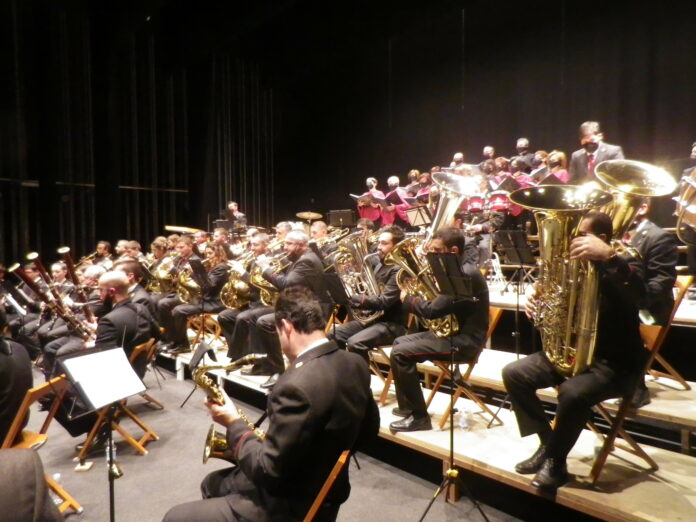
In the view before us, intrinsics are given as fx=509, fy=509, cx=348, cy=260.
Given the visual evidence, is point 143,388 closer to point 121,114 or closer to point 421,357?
point 421,357

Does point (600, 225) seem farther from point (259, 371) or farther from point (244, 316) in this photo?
point (244, 316)

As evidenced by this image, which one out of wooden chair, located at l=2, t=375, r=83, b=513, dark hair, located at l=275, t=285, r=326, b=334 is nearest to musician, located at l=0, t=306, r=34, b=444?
wooden chair, located at l=2, t=375, r=83, b=513

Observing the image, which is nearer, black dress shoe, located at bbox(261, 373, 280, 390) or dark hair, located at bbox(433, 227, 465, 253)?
dark hair, located at bbox(433, 227, 465, 253)

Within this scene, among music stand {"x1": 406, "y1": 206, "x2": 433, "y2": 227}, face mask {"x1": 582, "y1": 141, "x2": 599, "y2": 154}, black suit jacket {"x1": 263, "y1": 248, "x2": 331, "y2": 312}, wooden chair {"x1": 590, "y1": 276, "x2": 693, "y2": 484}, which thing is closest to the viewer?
wooden chair {"x1": 590, "y1": 276, "x2": 693, "y2": 484}

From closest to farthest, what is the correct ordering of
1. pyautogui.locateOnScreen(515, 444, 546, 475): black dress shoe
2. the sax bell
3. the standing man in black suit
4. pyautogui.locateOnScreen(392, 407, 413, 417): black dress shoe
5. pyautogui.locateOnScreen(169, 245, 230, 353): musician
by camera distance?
the sax bell → pyautogui.locateOnScreen(515, 444, 546, 475): black dress shoe → pyautogui.locateOnScreen(392, 407, 413, 417): black dress shoe → the standing man in black suit → pyautogui.locateOnScreen(169, 245, 230, 353): musician

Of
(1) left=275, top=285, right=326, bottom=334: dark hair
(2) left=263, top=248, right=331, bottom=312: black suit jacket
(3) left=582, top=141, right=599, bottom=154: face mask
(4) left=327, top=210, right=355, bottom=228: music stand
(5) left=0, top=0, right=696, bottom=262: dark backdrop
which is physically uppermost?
(5) left=0, top=0, right=696, bottom=262: dark backdrop

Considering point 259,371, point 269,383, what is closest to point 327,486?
point 269,383

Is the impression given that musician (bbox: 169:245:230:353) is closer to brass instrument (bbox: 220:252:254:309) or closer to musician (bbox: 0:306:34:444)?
brass instrument (bbox: 220:252:254:309)

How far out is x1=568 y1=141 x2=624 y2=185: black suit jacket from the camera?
246 inches

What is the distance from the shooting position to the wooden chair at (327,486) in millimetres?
1859

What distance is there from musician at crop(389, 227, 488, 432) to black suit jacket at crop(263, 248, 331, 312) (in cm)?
108

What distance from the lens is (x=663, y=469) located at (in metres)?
2.94

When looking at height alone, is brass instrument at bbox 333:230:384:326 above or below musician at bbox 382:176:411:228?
below

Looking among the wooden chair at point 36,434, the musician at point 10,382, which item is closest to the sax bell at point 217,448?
the wooden chair at point 36,434
